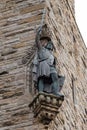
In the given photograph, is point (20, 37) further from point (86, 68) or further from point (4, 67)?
point (86, 68)

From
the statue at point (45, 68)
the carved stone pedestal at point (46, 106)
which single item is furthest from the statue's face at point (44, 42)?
the carved stone pedestal at point (46, 106)

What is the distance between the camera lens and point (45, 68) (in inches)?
470

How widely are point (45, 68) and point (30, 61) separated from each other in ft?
1.92

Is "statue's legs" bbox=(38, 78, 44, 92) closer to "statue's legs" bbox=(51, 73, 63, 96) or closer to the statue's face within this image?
"statue's legs" bbox=(51, 73, 63, 96)

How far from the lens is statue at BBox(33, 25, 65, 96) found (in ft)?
38.8

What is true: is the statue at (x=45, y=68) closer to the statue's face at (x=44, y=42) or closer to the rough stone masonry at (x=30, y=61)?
the statue's face at (x=44, y=42)

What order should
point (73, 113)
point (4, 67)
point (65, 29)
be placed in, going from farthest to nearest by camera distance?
point (65, 29) < point (73, 113) < point (4, 67)

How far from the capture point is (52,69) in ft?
39.3

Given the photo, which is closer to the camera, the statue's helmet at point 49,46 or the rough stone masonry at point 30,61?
the rough stone masonry at point 30,61

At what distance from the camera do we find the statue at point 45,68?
1181 centimetres

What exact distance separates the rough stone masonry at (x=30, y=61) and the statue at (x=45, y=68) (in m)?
0.26

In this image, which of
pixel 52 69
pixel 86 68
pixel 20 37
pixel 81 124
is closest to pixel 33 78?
pixel 52 69

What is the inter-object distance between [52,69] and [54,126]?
3.06ft

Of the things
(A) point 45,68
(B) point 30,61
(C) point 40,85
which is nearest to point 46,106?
(C) point 40,85
